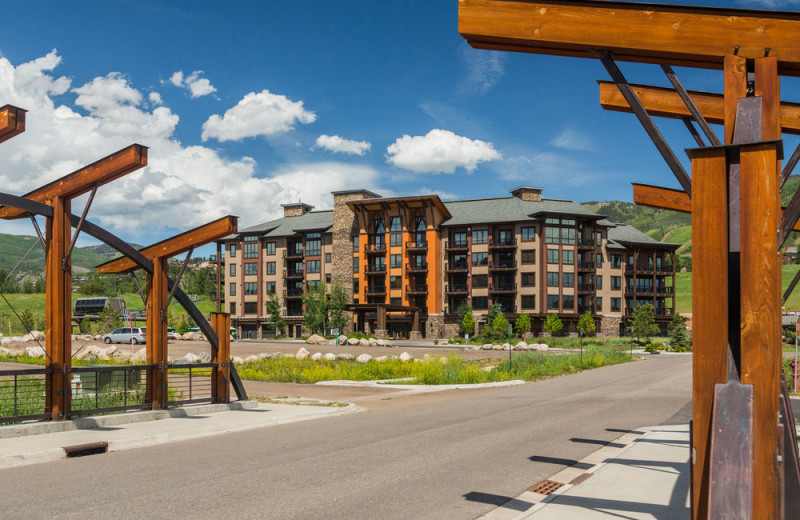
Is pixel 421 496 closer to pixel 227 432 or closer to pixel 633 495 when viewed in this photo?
pixel 633 495

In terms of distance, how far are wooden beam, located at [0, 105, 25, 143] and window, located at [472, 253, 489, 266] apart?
239 ft

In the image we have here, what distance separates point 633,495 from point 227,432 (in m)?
9.07

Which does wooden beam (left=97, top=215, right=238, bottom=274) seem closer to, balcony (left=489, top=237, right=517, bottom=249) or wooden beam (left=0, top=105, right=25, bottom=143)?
wooden beam (left=0, top=105, right=25, bottom=143)

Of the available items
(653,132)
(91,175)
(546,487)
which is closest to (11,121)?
(91,175)

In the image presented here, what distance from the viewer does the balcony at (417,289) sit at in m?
84.1

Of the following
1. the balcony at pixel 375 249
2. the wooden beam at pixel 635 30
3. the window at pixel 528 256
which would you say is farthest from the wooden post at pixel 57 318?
the balcony at pixel 375 249

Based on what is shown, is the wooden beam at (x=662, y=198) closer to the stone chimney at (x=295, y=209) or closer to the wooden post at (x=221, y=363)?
the wooden post at (x=221, y=363)

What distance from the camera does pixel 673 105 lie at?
8445 millimetres

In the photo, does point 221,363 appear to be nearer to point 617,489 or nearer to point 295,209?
point 617,489

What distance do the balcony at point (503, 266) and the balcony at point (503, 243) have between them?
2.10 metres

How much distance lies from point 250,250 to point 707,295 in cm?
9535

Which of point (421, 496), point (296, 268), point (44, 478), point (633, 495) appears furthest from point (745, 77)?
point (296, 268)

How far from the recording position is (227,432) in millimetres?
14094

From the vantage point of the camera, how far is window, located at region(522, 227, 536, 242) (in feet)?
264
